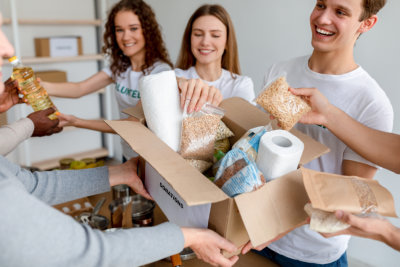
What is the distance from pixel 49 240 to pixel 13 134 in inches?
28.0

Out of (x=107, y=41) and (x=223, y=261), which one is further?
(x=107, y=41)

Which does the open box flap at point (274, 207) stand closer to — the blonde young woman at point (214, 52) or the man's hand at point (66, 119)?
the blonde young woman at point (214, 52)

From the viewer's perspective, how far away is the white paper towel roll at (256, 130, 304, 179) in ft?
2.22

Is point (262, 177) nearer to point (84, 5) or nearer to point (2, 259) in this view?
point (2, 259)

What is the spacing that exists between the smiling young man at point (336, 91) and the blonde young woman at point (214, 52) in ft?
1.20

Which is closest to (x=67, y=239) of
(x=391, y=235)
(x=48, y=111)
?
(x=391, y=235)

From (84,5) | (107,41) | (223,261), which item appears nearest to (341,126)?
(223,261)

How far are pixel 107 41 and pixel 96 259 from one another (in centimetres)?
154

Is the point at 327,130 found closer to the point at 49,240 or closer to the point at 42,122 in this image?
the point at 49,240

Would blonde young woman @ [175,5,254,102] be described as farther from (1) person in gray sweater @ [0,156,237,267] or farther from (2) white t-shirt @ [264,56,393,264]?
(1) person in gray sweater @ [0,156,237,267]

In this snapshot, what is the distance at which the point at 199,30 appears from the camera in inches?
55.9

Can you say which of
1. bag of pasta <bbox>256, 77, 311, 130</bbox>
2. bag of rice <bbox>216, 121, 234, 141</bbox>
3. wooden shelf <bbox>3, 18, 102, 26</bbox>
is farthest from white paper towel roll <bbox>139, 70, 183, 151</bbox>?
wooden shelf <bbox>3, 18, 102, 26</bbox>

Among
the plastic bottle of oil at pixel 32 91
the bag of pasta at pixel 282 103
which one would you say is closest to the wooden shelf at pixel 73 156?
the plastic bottle of oil at pixel 32 91

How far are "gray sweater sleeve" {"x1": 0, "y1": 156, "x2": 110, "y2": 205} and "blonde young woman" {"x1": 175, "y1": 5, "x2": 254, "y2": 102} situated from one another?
68 centimetres
